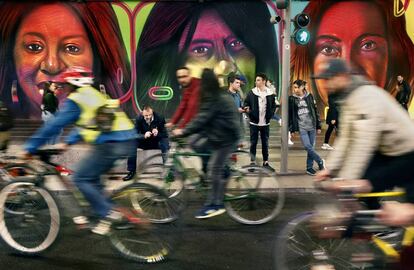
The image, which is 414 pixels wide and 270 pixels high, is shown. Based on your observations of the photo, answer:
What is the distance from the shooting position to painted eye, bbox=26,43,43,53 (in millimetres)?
12336

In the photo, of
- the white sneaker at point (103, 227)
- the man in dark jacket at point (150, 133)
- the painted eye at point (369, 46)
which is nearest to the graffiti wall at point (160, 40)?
the painted eye at point (369, 46)

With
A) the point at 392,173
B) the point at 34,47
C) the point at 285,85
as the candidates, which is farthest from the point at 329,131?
the point at 34,47

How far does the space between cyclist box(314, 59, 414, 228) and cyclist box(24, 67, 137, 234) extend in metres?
2.02

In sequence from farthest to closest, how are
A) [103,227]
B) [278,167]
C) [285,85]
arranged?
1. [278,167]
2. [285,85]
3. [103,227]

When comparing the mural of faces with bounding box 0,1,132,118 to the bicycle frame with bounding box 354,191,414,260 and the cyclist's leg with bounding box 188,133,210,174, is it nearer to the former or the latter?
the cyclist's leg with bounding box 188,133,210,174

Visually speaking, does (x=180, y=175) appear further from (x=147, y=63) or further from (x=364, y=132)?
(x=147, y=63)

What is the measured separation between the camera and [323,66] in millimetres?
3340

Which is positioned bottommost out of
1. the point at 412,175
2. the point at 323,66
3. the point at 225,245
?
the point at 225,245

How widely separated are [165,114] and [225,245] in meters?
8.21

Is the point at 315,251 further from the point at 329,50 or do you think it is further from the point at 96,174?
the point at 329,50

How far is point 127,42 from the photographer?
40.6 ft

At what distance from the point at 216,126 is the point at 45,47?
9.08 metres

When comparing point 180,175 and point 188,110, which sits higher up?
point 188,110

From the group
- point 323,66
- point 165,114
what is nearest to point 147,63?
point 165,114
